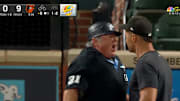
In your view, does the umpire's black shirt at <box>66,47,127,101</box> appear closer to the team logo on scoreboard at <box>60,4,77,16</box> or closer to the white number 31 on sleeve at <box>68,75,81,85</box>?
the white number 31 on sleeve at <box>68,75,81,85</box>

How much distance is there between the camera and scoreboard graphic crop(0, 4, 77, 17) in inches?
130

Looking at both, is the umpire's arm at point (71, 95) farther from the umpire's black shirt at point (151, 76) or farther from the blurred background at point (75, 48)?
the blurred background at point (75, 48)

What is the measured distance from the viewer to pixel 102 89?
8.13 ft

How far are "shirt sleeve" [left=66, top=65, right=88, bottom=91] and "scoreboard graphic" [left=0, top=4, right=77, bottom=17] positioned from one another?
1031 mm

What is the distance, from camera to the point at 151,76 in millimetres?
2242

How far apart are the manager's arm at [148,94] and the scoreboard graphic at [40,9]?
4.51ft

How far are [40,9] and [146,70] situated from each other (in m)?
1.53

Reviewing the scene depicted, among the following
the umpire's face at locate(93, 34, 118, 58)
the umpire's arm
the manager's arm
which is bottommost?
the umpire's arm

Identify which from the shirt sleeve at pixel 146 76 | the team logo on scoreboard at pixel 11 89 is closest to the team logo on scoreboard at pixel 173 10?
the shirt sleeve at pixel 146 76

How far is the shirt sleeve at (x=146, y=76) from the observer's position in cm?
223

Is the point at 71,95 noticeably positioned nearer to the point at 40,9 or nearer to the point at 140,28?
the point at 140,28

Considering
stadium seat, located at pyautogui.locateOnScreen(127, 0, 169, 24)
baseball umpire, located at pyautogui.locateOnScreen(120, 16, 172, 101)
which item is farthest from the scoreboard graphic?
baseball umpire, located at pyautogui.locateOnScreen(120, 16, 172, 101)

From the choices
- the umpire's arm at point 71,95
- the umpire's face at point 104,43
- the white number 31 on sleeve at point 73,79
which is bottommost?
the umpire's arm at point 71,95

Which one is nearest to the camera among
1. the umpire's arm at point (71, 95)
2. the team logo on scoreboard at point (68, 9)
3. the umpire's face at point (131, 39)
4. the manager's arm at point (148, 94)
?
the manager's arm at point (148, 94)
